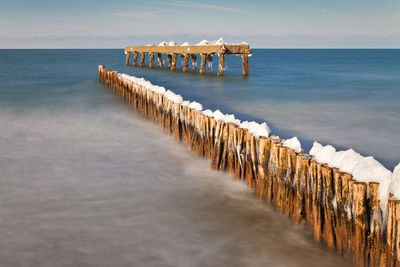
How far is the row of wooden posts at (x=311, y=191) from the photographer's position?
324cm

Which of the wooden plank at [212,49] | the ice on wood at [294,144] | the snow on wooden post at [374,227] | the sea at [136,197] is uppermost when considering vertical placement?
the wooden plank at [212,49]

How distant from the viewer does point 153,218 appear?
462 centimetres

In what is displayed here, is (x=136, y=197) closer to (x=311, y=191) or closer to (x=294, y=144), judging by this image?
(x=294, y=144)

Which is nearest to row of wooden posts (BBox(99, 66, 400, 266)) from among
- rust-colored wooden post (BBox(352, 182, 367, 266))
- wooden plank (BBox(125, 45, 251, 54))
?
rust-colored wooden post (BBox(352, 182, 367, 266))

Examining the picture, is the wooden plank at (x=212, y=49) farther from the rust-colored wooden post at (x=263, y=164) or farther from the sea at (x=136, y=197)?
the rust-colored wooden post at (x=263, y=164)

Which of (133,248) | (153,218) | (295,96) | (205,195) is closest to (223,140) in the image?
(205,195)

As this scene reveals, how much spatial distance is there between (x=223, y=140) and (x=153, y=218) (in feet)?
5.41

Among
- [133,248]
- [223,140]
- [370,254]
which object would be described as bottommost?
[133,248]

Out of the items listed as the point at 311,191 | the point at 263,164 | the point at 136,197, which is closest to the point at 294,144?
the point at 263,164

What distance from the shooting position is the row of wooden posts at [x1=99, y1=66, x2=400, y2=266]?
3.24 metres

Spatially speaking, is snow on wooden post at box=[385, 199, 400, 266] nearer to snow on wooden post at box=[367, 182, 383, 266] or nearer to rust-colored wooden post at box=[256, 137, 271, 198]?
snow on wooden post at box=[367, 182, 383, 266]

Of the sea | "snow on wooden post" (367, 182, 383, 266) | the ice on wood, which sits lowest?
the sea

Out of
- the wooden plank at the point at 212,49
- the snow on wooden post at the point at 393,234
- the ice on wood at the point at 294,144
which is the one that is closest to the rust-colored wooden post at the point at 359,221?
the snow on wooden post at the point at 393,234

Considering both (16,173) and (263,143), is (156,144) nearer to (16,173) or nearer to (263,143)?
(16,173)
